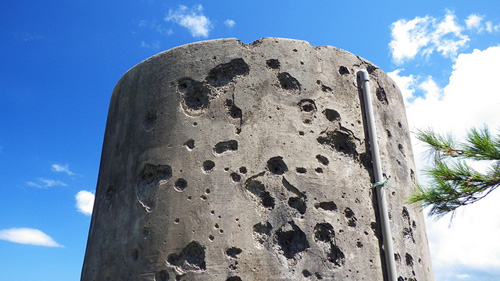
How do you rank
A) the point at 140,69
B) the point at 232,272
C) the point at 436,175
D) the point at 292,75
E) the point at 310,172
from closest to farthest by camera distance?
the point at 436,175 < the point at 232,272 < the point at 310,172 < the point at 292,75 < the point at 140,69

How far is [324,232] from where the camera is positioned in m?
4.20

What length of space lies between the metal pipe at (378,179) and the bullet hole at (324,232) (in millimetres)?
569

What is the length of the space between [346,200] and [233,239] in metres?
1.14

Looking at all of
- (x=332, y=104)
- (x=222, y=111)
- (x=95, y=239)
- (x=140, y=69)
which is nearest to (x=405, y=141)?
(x=332, y=104)

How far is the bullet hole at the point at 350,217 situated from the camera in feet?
14.2

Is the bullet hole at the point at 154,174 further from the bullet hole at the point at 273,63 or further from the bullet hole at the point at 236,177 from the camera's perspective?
the bullet hole at the point at 273,63

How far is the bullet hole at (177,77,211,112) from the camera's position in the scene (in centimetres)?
466

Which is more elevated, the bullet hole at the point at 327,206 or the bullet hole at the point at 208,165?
the bullet hole at the point at 208,165

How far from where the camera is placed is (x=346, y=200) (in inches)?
172

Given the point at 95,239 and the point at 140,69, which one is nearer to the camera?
the point at 95,239

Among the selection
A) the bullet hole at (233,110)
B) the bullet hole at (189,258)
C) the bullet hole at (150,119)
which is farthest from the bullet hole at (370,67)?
the bullet hole at (189,258)

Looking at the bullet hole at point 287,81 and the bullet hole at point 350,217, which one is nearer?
the bullet hole at point 350,217

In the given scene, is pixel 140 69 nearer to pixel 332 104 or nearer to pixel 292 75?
pixel 292 75

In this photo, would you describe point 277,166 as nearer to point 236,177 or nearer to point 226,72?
point 236,177
